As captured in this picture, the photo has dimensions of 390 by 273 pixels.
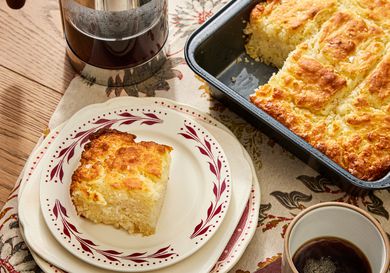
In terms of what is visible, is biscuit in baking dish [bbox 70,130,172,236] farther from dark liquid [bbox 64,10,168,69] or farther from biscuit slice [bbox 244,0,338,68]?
biscuit slice [bbox 244,0,338,68]

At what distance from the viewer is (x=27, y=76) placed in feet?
7.41

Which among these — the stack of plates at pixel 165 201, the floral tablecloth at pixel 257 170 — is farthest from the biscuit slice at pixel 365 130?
the stack of plates at pixel 165 201

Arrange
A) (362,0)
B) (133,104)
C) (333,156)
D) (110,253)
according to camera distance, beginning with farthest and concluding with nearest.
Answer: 1. (362,0)
2. (133,104)
3. (333,156)
4. (110,253)

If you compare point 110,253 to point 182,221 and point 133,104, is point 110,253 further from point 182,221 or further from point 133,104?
point 133,104

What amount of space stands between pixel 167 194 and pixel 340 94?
581 mm

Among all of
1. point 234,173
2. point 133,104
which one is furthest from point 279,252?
point 133,104

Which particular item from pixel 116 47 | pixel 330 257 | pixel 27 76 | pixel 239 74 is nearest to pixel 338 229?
pixel 330 257

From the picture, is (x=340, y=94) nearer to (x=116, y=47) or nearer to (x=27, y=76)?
(x=116, y=47)

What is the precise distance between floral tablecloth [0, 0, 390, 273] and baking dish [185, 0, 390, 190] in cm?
5

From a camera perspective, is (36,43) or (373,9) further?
(36,43)

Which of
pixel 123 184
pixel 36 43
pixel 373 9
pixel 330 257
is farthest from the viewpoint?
pixel 36 43

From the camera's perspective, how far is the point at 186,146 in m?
2.02

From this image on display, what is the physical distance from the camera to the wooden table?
2.08 meters

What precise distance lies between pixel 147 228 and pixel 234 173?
0.30 m
